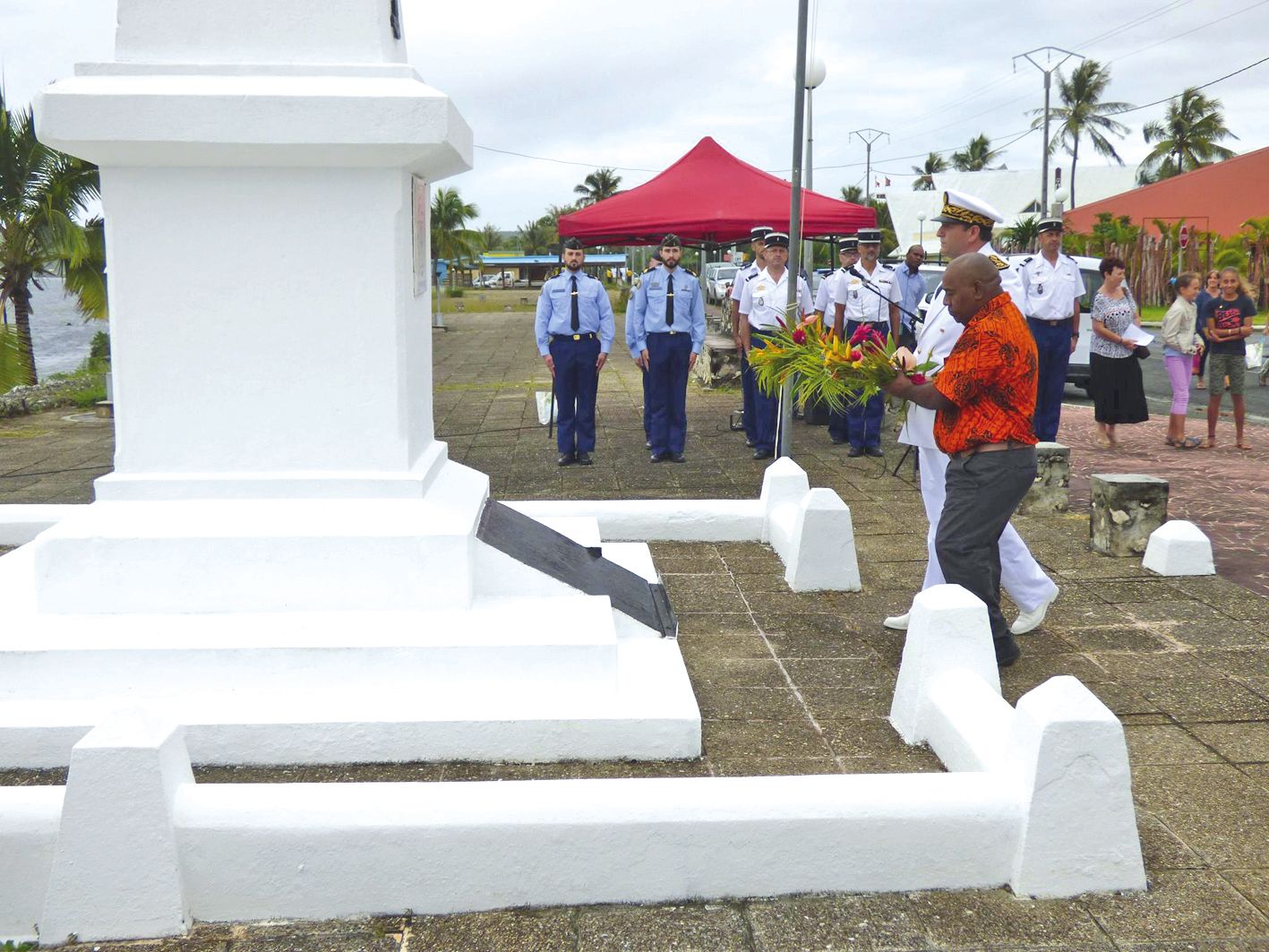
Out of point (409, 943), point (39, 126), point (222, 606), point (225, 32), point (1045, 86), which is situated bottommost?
point (409, 943)

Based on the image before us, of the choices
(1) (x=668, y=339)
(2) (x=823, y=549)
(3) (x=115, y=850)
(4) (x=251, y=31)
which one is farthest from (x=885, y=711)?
(1) (x=668, y=339)

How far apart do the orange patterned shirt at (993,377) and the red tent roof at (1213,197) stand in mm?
29839

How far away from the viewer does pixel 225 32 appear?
390 centimetres

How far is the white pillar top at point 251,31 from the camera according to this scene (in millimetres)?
3863

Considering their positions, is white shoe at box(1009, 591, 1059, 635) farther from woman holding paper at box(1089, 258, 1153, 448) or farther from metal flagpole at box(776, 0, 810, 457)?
woman holding paper at box(1089, 258, 1153, 448)

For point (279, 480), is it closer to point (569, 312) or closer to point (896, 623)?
point (896, 623)

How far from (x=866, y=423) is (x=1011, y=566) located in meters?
5.16

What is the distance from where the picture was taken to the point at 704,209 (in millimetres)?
10727

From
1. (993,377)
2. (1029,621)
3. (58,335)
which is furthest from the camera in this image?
(58,335)

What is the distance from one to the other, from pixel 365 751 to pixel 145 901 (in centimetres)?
90

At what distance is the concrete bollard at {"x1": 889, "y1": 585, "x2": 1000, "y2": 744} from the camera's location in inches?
148

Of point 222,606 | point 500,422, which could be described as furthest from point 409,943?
point 500,422

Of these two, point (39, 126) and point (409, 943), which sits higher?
point (39, 126)

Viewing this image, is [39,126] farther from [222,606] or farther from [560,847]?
[560,847]
